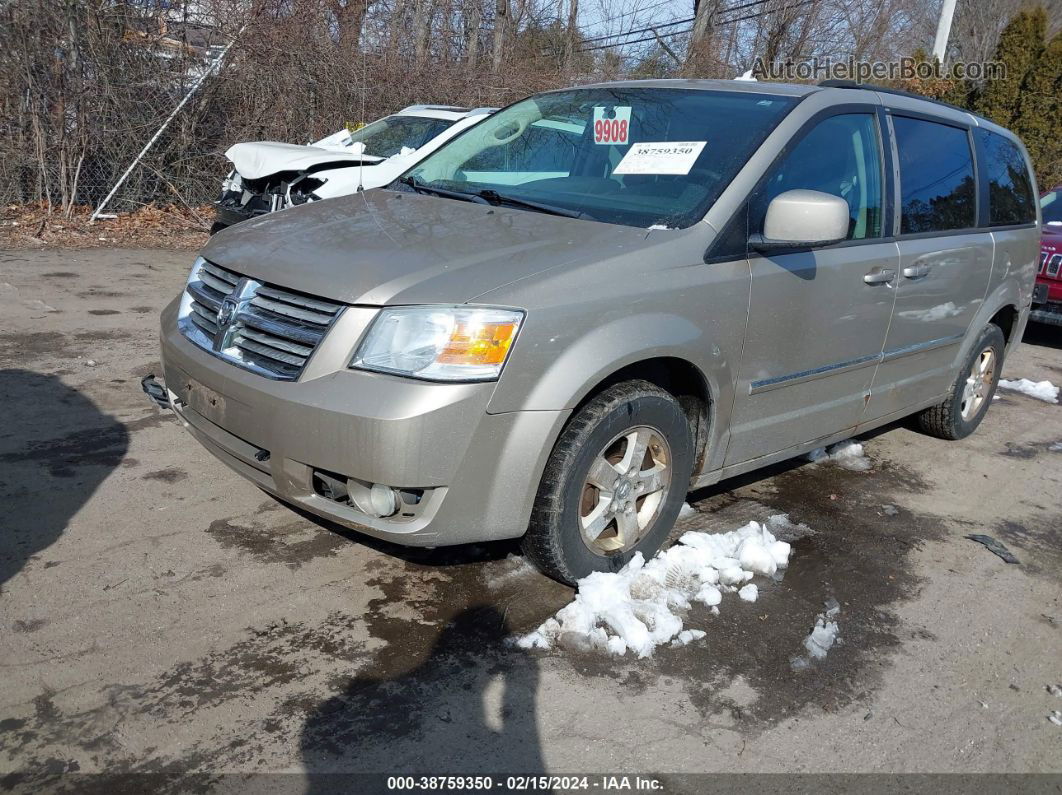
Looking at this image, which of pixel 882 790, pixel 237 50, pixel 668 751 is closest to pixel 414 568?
pixel 668 751

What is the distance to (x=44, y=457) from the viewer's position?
13.7ft

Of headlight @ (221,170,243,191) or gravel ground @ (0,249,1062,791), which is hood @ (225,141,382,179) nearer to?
headlight @ (221,170,243,191)

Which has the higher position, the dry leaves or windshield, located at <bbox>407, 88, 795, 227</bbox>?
windshield, located at <bbox>407, 88, 795, 227</bbox>

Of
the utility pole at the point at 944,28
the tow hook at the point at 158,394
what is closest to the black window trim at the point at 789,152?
the tow hook at the point at 158,394

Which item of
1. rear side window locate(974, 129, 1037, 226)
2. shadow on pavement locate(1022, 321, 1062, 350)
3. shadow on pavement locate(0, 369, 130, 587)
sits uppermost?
rear side window locate(974, 129, 1037, 226)

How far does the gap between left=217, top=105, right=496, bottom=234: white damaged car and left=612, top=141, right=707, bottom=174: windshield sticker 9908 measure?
15.7 ft

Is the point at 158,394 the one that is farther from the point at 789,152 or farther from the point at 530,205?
the point at 789,152

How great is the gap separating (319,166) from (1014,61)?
1441cm

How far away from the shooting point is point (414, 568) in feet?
11.7

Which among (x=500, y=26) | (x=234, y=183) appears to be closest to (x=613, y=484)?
(x=234, y=183)

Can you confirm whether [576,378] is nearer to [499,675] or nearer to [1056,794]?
[499,675]

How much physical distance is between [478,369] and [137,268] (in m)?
7.03

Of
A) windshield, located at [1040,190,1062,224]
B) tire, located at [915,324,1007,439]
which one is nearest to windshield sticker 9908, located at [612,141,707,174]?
tire, located at [915,324,1007,439]

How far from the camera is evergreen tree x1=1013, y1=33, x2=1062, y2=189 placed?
56.2ft
